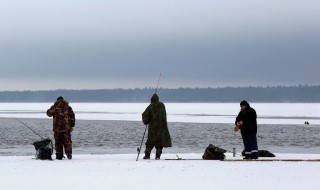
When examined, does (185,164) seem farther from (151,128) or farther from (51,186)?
(51,186)

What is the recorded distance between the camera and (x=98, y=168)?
37.6 ft

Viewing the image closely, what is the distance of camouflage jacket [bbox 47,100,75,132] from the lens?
47.0 feet

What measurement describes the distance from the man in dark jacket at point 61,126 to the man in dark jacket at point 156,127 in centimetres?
195

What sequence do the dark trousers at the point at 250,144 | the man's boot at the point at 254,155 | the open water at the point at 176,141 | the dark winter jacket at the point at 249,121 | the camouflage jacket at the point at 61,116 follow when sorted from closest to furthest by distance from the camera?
the man's boot at the point at 254,155
the dark trousers at the point at 250,144
the camouflage jacket at the point at 61,116
the dark winter jacket at the point at 249,121
the open water at the point at 176,141

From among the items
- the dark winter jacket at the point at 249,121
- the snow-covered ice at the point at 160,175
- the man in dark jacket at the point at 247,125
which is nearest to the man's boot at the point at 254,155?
the man in dark jacket at the point at 247,125

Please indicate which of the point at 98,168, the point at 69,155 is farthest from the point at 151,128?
the point at 98,168

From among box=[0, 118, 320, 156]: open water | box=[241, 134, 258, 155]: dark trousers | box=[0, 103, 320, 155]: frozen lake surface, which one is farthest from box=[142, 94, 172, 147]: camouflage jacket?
box=[0, 118, 320, 156]: open water

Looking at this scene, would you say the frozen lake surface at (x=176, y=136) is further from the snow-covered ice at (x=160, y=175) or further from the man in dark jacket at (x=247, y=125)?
the snow-covered ice at (x=160, y=175)

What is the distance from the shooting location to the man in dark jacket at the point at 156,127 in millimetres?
14258

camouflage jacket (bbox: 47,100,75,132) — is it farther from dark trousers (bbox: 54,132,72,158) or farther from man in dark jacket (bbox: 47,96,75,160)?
dark trousers (bbox: 54,132,72,158)

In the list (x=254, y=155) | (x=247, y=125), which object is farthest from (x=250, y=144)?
(x=247, y=125)

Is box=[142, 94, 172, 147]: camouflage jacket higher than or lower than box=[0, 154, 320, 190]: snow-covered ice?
higher

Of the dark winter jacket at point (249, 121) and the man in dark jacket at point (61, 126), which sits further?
the dark winter jacket at point (249, 121)

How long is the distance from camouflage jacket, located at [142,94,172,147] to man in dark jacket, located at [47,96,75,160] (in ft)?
6.48
